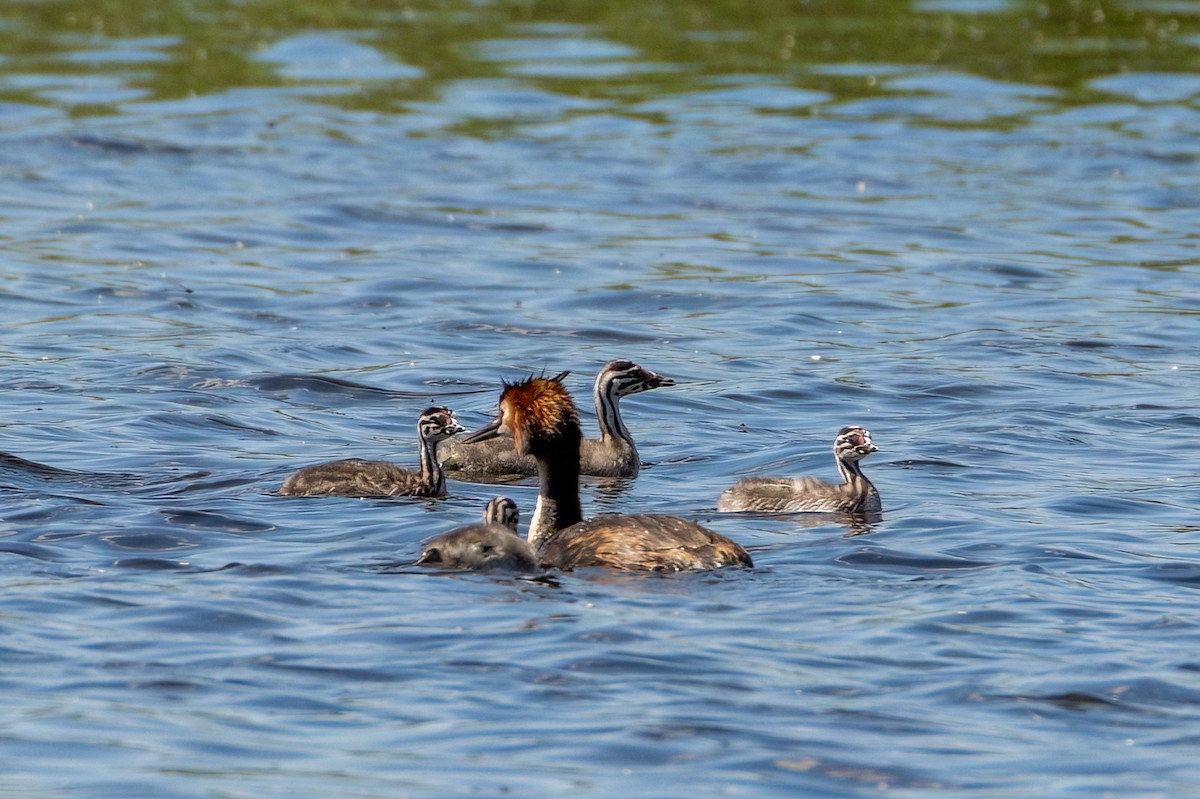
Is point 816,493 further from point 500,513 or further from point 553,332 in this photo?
point 553,332

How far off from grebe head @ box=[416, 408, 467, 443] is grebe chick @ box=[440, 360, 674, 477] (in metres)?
0.59

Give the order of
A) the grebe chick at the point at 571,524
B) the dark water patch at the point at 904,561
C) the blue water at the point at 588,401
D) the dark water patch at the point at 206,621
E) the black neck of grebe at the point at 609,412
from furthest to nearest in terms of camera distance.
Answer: the black neck of grebe at the point at 609,412
the dark water patch at the point at 904,561
the grebe chick at the point at 571,524
the dark water patch at the point at 206,621
the blue water at the point at 588,401

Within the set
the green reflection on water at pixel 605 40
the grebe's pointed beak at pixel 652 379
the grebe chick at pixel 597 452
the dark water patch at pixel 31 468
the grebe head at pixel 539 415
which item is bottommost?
the grebe chick at pixel 597 452

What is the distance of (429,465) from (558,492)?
1850mm

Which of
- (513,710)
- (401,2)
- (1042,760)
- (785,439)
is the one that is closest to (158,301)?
(785,439)

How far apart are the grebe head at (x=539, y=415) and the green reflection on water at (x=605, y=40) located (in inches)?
802

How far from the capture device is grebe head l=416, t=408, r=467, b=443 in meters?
14.4

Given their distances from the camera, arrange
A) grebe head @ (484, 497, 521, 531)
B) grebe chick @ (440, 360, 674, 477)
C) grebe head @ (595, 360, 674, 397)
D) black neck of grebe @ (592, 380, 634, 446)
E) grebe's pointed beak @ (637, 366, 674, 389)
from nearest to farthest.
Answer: grebe head @ (484, 497, 521, 531) < grebe chick @ (440, 360, 674, 477) < black neck of grebe @ (592, 380, 634, 446) < grebe head @ (595, 360, 674, 397) < grebe's pointed beak @ (637, 366, 674, 389)

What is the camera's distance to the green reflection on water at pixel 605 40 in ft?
111

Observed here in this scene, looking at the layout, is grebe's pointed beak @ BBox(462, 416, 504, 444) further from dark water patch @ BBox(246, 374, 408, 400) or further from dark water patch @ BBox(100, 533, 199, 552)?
dark water patch @ BBox(246, 374, 408, 400)

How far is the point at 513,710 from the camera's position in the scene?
9297mm

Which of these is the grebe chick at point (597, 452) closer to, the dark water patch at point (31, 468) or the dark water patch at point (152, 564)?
the dark water patch at point (31, 468)

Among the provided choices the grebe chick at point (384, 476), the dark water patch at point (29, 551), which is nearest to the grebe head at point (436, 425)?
the grebe chick at point (384, 476)

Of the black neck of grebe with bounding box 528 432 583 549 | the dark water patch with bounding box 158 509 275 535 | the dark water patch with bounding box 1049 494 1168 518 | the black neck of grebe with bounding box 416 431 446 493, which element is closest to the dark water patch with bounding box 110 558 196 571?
the dark water patch with bounding box 158 509 275 535
